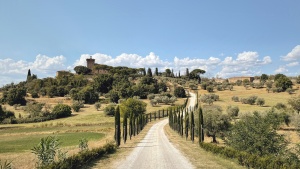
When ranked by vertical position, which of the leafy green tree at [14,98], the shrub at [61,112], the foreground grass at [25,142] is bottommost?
the foreground grass at [25,142]

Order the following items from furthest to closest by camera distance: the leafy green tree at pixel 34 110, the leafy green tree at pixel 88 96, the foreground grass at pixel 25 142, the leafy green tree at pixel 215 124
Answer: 1. the leafy green tree at pixel 88 96
2. the leafy green tree at pixel 34 110
3. the leafy green tree at pixel 215 124
4. the foreground grass at pixel 25 142

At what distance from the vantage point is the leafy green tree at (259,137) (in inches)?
931

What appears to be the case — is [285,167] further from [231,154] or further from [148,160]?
[148,160]

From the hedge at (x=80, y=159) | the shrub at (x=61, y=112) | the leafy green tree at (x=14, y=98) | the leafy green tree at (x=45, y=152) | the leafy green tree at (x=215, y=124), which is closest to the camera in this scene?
the hedge at (x=80, y=159)

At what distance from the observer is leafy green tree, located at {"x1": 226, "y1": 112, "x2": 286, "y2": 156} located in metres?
23.7

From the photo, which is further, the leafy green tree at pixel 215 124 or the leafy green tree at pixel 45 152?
the leafy green tree at pixel 215 124

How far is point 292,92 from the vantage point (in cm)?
11681

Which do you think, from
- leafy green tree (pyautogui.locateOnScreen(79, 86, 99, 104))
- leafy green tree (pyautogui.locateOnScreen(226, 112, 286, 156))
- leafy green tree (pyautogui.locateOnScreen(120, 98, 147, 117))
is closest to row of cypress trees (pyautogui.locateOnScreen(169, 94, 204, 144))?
leafy green tree (pyautogui.locateOnScreen(226, 112, 286, 156))

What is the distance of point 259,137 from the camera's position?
2412 centimetres

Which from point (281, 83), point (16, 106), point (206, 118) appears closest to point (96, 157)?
point (206, 118)

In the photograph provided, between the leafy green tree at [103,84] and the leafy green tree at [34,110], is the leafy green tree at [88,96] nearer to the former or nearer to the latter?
the leafy green tree at [103,84]

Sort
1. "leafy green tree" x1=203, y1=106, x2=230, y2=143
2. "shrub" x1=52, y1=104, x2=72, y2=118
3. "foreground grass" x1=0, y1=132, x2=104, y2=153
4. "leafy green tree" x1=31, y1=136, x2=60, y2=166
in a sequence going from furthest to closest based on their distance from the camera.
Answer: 1. "shrub" x1=52, y1=104, x2=72, y2=118
2. "leafy green tree" x1=203, y1=106, x2=230, y2=143
3. "foreground grass" x1=0, y1=132, x2=104, y2=153
4. "leafy green tree" x1=31, y1=136, x2=60, y2=166

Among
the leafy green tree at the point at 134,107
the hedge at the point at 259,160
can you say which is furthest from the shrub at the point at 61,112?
the hedge at the point at 259,160

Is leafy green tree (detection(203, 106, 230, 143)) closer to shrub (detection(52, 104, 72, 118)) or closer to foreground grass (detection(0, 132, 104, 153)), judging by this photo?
foreground grass (detection(0, 132, 104, 153))
